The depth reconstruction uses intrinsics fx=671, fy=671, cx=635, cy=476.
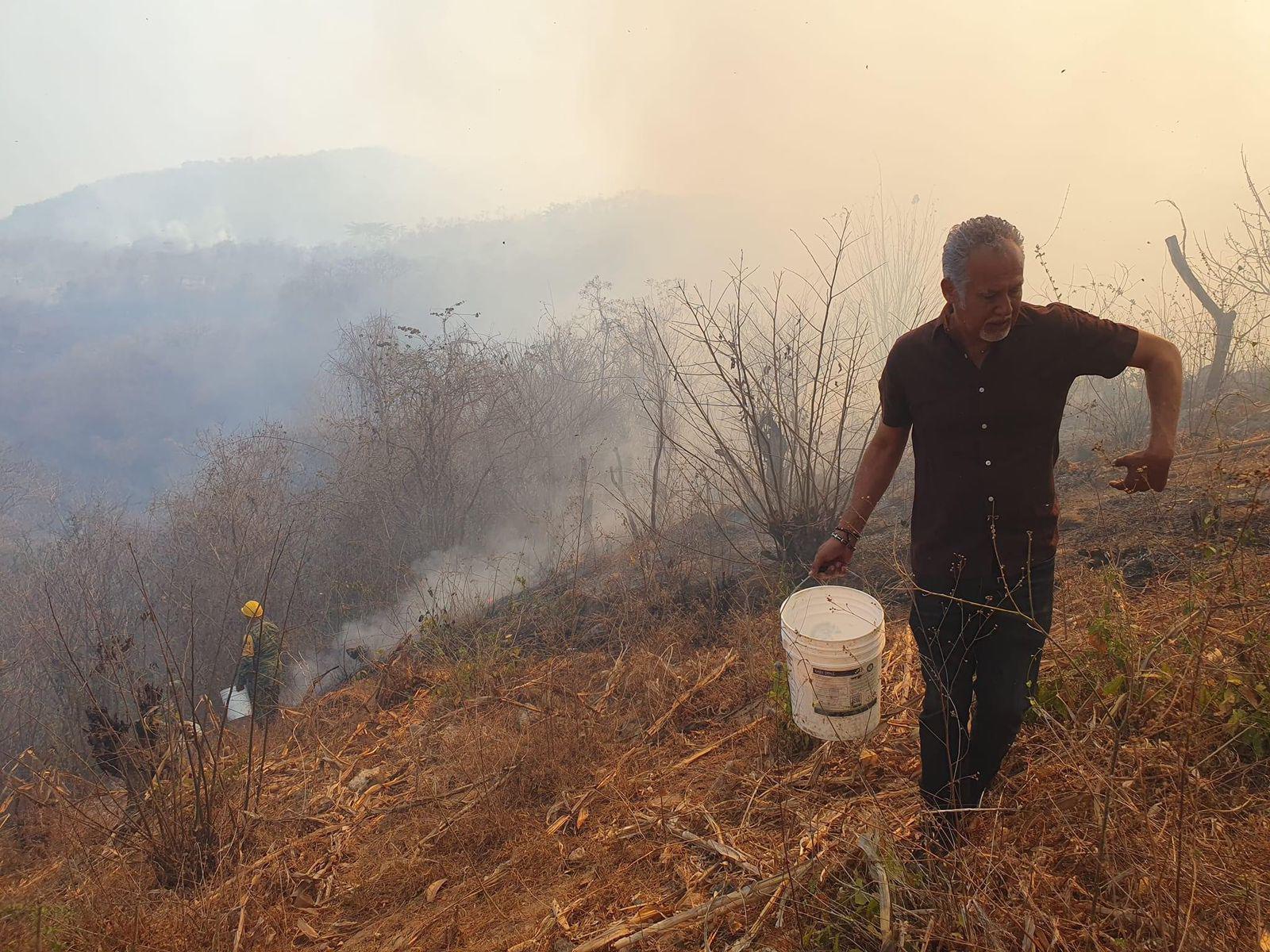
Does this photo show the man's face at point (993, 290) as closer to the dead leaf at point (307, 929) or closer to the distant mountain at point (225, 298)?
the dead leaf at point (307, 929)

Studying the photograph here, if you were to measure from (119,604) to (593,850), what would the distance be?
12.5 meters

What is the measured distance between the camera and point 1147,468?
1.86m

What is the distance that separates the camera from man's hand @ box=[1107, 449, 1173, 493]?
185 cm

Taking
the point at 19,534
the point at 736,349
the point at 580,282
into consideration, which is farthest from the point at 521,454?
the point at 580,282

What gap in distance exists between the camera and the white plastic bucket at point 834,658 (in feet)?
8.38

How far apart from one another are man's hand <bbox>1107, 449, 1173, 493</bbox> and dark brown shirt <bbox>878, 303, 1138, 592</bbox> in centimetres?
20

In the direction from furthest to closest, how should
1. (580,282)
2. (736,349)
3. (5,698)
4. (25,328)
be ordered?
(580,282)
(25,328)
(5,698)
(736,349)

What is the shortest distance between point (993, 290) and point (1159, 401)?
59cm

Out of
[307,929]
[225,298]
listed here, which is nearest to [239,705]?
[307,929]

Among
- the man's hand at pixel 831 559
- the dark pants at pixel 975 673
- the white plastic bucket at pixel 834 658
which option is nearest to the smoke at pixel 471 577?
the white plastic bucket at pixel 834 658

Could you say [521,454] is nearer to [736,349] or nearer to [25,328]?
[736,349]

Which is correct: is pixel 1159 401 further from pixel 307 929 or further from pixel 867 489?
pixel 307 929

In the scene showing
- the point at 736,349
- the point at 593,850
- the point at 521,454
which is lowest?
the point at 521,454

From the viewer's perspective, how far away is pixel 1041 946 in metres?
1.48
